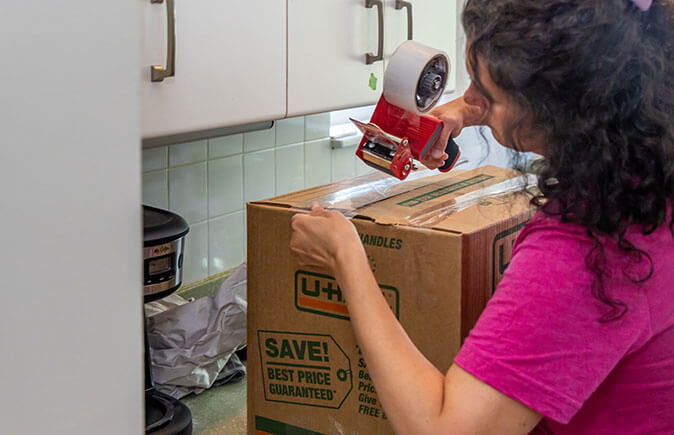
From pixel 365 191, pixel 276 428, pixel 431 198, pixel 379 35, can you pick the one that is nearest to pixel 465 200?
pixel 431 198

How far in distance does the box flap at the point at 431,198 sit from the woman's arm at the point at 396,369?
6cm

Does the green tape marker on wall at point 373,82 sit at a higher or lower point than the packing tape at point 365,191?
higher

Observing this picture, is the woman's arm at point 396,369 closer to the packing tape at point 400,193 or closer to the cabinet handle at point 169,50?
the packing tape at point 400,193

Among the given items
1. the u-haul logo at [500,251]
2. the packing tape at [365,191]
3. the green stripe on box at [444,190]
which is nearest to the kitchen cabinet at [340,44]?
the packing tape at [365,191]

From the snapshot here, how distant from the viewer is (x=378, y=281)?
1.10 m

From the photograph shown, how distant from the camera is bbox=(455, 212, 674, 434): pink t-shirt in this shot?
821mm

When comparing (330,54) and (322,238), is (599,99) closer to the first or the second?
(322,238)

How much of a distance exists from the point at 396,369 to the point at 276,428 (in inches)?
15.1

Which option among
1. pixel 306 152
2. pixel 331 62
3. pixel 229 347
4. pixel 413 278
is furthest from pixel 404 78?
pixel 306 152

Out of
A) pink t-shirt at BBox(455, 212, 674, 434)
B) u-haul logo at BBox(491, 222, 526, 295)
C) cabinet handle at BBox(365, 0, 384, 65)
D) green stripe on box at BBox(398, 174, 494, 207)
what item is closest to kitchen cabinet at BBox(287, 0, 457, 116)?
cabinet handle at BBox(365, 0, 384, 65)

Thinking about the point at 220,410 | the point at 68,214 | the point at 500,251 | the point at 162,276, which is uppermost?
the point at 68,214

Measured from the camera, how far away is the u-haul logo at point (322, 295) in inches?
43.3

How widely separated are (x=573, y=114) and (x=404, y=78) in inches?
13.9

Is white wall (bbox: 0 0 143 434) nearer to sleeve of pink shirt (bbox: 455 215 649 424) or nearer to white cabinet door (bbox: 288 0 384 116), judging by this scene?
sleeve of pink shirt (bbox: 455 215 649 424)
